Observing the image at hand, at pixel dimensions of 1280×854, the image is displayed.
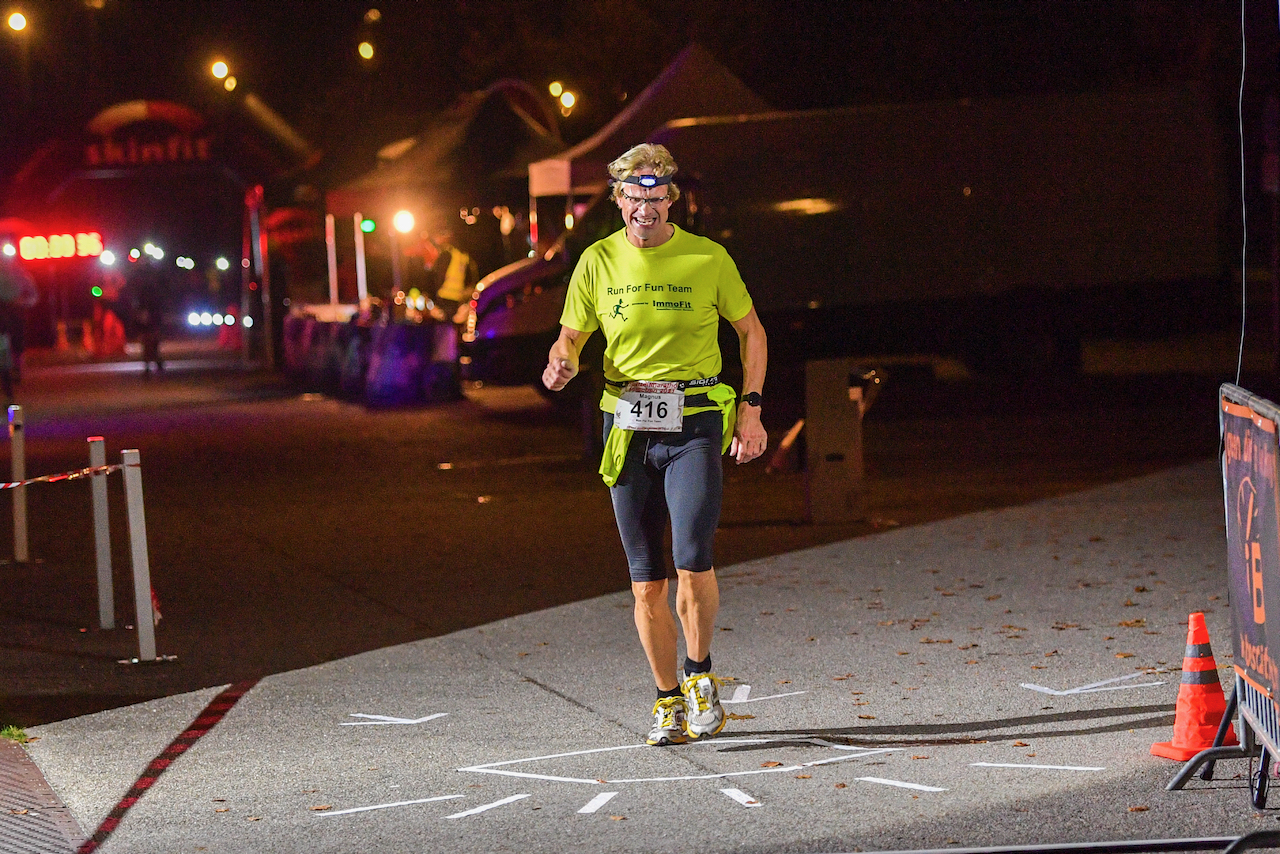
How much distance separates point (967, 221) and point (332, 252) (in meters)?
13.1

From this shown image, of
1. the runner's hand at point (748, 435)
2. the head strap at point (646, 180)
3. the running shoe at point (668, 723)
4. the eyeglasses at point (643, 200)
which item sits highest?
the head strap at point (646, 180)

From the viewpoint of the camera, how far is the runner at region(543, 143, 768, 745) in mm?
6309

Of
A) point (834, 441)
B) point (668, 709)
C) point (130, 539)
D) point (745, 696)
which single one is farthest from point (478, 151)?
point (668, 709)

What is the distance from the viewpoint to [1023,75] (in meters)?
28.9

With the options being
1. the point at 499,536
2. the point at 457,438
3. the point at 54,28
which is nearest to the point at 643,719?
the point at 499,536

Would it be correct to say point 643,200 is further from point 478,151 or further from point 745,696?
point 478,151

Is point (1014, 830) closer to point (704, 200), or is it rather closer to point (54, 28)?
point (704, 200)

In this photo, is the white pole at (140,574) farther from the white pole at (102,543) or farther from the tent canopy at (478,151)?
the tent canopy at (478,151)

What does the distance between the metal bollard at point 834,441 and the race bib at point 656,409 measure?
5921 millimetres

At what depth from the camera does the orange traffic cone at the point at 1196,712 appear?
5.77m

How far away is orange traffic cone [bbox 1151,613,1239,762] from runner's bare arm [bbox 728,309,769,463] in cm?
166

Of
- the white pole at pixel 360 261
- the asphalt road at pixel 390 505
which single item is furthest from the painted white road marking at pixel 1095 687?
the white pole at pixel 360 261

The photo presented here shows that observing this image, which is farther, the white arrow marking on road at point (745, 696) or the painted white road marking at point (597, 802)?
the white arrow marking on road at point (745, 696)

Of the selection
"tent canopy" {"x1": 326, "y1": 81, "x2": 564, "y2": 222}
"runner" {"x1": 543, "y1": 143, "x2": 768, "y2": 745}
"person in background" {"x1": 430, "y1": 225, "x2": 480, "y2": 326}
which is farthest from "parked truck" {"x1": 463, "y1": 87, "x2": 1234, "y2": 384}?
"runner" {"x1": 543, "y1": 143, "x2": 768, "y2": 745}
